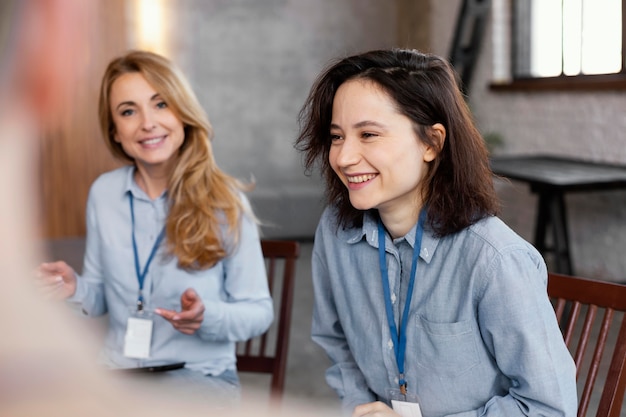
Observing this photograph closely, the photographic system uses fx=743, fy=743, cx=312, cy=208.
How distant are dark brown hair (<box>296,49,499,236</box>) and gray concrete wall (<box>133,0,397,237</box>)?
5.74 m

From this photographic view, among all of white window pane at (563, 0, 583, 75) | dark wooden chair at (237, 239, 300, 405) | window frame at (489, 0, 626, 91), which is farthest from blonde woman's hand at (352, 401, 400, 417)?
white window pane at (563, 0, 583, 75)

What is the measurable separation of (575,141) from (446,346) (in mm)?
4330

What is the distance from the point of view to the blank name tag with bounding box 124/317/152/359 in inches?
61.6

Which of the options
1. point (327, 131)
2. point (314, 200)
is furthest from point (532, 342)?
point (314, 200)

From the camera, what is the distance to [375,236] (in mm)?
1188

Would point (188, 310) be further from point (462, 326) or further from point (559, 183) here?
point (559, 183)

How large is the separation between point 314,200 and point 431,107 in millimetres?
5654

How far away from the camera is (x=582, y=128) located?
4941 mm

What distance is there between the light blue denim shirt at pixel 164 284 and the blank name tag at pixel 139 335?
0.06ft

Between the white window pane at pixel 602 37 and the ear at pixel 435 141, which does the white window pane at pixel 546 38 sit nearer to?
the white window pane at pixel 602 37

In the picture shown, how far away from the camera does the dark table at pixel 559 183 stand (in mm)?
3666

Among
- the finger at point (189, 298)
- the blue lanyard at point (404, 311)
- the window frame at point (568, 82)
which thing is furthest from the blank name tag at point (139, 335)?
the window frame at point (568, 82)

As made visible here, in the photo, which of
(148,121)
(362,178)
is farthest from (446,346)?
(148,121)

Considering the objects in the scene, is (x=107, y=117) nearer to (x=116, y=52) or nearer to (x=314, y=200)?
(x=116, y=52)
